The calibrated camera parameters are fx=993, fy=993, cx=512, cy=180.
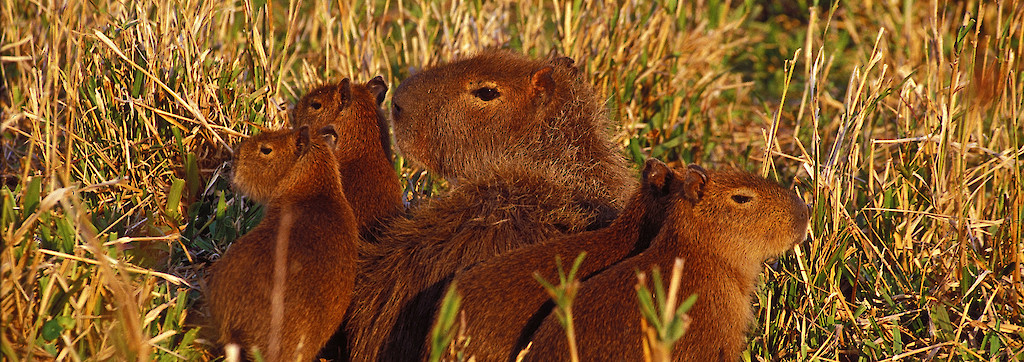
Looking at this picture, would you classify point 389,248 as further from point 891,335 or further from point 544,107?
point 891,335

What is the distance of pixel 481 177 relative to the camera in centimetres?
335

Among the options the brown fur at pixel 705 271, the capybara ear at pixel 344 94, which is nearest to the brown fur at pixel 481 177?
the capybara ear at pixel 344 94

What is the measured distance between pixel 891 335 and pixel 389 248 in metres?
1.67

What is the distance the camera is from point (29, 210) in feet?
9.29

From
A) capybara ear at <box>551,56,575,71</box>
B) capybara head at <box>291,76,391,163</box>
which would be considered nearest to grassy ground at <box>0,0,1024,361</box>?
capybara head at <box>291,76,391,163</box>

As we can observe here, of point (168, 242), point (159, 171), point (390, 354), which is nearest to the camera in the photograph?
point (390, 354)

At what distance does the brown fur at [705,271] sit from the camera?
8.63 feet

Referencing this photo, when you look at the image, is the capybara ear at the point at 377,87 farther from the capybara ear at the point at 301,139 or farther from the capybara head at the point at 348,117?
the capybara ear at the point at 301,139

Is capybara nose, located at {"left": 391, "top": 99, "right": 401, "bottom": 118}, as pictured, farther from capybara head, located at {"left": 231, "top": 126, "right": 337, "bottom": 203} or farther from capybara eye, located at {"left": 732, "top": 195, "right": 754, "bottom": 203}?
capybara eye, located at {"left": 732, "top": 195, "right": 754, "bottom": 203}

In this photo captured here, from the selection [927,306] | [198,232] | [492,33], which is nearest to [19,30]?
[198,232]

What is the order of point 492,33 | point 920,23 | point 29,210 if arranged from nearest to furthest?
point 29,210
point 492,33
point 920,23

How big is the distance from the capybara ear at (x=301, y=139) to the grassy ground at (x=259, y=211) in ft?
1.86

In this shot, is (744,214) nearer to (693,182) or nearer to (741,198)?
(741,198)

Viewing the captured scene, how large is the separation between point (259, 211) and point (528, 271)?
1457 mm
